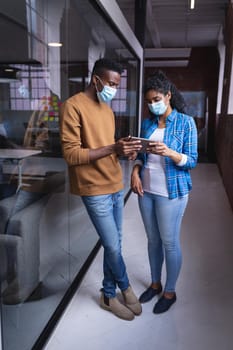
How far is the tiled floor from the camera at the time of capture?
6.18 ft

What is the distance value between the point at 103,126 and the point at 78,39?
0.98 m

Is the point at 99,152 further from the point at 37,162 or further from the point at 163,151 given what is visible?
the point at 37,162

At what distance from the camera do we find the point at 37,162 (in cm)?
195

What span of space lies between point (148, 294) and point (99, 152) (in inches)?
45.7

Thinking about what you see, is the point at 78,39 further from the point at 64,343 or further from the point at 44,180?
the point at 64,343

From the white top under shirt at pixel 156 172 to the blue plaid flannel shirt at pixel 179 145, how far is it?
0.10 feet

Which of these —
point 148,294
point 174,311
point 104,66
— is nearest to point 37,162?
point 104,66

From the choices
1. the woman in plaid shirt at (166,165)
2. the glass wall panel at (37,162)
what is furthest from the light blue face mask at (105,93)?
the glass wall panel at (37,162)

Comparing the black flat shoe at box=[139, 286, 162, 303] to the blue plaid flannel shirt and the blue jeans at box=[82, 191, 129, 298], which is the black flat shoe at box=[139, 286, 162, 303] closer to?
the blue jeans at box=[82, 191, 129, 298]

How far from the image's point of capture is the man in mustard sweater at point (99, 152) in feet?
5.57

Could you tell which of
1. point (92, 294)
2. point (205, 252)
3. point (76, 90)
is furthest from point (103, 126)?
point (205, 252)

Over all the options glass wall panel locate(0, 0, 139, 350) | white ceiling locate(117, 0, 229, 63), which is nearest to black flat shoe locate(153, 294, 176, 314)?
glass wall panel locate(0, 0, 139, 350)

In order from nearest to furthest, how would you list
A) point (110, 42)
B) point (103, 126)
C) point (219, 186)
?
point (103, 126)
point (110, 42)
point (219, 186)

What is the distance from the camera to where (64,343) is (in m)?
1.87
